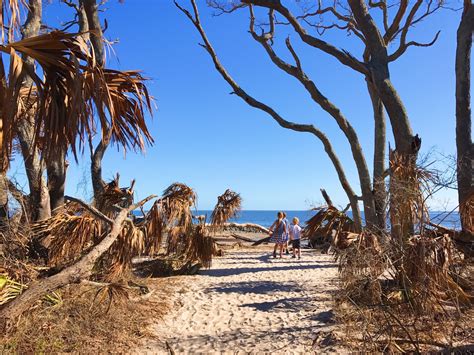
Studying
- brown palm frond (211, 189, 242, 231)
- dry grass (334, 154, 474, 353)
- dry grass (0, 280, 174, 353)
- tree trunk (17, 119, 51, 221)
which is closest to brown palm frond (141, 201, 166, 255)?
tree trunk (17, 119, 51, 221)

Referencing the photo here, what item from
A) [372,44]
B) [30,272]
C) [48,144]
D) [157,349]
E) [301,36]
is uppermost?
[301,36]

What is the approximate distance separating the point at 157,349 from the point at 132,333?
25.1 inches

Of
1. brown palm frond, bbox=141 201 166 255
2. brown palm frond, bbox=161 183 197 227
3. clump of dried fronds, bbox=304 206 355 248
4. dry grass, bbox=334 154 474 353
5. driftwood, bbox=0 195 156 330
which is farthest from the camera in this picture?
clump of dried fronds, bbox=304 206 355 248

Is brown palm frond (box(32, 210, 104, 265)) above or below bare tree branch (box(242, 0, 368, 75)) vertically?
below

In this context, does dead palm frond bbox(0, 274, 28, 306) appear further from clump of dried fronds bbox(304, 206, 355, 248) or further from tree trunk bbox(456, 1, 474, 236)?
tree trunk bbox(456, 1, 474, 236)

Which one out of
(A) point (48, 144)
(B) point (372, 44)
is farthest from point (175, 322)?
(B) point (372, 44)

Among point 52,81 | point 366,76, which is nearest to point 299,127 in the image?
point 366,76

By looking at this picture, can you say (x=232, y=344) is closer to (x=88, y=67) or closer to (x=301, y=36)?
(x=88, y=67)

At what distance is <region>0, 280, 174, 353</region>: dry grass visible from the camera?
15.5 feet

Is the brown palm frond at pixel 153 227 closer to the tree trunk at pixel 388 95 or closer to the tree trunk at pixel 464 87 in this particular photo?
the tree trunk at pixel 388 95

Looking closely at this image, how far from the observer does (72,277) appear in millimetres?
4762

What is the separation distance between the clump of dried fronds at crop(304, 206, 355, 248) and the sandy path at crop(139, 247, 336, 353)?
117 centimetres

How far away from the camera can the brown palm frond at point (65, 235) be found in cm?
744

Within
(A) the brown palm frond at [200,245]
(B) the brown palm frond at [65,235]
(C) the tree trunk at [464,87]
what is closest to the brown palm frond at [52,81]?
(B) the brown palm frond at [65,235]
